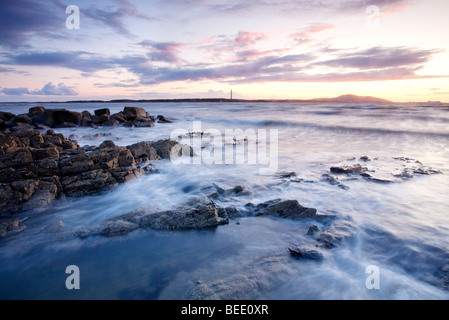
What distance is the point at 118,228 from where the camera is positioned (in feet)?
13.5

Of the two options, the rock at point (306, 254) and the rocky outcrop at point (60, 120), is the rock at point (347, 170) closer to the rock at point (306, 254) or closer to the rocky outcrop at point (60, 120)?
the rock at point (306, 254)

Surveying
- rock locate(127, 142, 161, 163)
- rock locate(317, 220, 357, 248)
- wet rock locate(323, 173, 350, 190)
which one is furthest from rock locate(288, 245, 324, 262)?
rock locate(127, 142, 161, 163)

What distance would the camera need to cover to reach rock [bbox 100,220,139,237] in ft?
13.2

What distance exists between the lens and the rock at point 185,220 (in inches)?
164

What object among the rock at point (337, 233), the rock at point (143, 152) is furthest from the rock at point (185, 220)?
the rock at point (143, 152)

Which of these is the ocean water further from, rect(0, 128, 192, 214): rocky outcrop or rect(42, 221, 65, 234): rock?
rect(0, 128, 192, 214): rocky outcrop

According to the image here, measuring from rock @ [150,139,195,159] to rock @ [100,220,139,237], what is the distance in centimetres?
459

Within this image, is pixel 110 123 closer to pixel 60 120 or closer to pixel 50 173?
pixel 60 120

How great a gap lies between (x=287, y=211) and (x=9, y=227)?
4653 mm

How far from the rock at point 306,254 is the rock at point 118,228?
8.31 ft

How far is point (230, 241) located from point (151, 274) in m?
1.24

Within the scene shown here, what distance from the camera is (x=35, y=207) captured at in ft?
15.5
